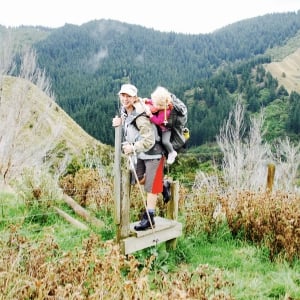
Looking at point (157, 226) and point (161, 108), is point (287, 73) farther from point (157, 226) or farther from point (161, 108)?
point (161, 108)

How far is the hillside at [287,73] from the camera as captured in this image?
473 feet

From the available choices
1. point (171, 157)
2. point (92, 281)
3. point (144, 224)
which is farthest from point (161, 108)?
point (92, 281)

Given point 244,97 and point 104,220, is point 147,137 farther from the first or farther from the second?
point 244,97

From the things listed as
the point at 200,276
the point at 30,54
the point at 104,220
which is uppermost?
the point at 30,54

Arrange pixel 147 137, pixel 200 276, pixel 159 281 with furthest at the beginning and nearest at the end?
pixel 147 137, pixel 159 281, pixel 200 276

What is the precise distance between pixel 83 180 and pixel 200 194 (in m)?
2.76

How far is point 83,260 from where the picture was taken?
10.1ft

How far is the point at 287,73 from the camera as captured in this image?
156 meters

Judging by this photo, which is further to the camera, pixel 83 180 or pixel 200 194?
pixel 83 180

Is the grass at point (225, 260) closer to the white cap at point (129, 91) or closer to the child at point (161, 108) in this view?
the child at point (161, 108)

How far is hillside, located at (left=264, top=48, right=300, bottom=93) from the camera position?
144 metres

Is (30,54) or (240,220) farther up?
(30,54)

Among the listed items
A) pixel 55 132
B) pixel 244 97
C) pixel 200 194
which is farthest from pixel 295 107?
pixel 200 194

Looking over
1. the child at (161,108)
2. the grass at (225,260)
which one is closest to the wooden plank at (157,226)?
the grass at (225,260)
